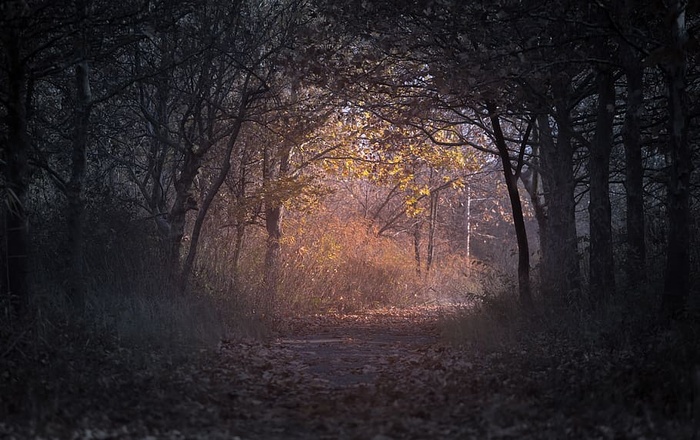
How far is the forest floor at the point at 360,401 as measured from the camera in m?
6.62

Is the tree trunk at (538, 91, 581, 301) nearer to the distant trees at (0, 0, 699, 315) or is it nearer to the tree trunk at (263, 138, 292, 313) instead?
the distant trees at (0, 0, 699, 315)

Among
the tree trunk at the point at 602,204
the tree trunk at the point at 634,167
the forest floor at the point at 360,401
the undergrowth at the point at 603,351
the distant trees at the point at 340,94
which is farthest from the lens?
the tree trunk at the point at 602,204

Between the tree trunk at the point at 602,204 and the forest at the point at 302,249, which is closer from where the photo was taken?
the forest at the point at 302,249

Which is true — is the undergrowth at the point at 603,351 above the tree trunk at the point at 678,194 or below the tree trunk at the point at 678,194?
below

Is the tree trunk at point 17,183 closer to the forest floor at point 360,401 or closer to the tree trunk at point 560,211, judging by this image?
the forest floor at point 360,401

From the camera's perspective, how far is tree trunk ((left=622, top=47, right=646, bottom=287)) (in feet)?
39.5

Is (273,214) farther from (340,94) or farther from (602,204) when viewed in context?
(602,204)

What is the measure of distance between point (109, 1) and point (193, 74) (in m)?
4.87

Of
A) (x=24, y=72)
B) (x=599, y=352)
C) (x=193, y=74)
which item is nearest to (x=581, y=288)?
(x=599, y=352)

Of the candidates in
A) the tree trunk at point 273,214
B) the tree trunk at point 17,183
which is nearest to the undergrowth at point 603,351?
the tree trunk at point 273,214

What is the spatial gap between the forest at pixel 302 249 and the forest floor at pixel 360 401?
0.14 ft

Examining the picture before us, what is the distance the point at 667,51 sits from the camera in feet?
25.3

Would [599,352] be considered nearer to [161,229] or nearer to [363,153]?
[161,229]

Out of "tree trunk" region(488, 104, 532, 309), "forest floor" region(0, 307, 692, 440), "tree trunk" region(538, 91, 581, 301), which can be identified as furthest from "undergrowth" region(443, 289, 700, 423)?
"tree trunk" region(538, 91, 581, 301)
